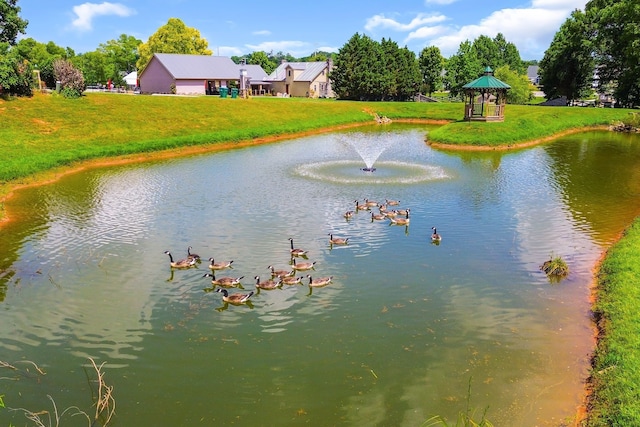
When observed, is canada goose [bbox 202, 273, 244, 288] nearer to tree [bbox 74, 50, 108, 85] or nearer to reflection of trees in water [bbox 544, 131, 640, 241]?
reflection of trees in water [bbox 544, 131, 640, 241]

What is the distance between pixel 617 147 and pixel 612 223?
32432 mm

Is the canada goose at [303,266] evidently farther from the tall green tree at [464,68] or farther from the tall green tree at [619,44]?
the tall green tree at [464,68]

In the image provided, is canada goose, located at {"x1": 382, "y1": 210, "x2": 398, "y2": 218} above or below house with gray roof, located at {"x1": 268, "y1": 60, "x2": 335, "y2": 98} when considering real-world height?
below

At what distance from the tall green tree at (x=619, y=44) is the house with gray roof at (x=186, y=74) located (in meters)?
62.6

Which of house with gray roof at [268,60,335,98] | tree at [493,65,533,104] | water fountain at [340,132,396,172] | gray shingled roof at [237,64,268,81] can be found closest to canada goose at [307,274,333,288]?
water fountain at [340,132,396,172]

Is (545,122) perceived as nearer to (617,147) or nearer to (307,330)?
(617,147)

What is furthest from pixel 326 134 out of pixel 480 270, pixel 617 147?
pixel 480 270

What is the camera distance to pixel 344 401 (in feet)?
Result: 37.6

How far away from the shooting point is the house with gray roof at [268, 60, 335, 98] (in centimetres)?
10888

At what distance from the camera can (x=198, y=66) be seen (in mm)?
94812

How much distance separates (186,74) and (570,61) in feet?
235

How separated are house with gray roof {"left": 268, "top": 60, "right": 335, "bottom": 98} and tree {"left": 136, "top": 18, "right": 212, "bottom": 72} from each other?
2632 centimetres

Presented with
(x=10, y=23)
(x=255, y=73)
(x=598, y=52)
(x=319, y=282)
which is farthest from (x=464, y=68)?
(x=319, y=282)

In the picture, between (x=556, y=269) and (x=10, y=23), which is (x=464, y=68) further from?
(x=556, y=269)
